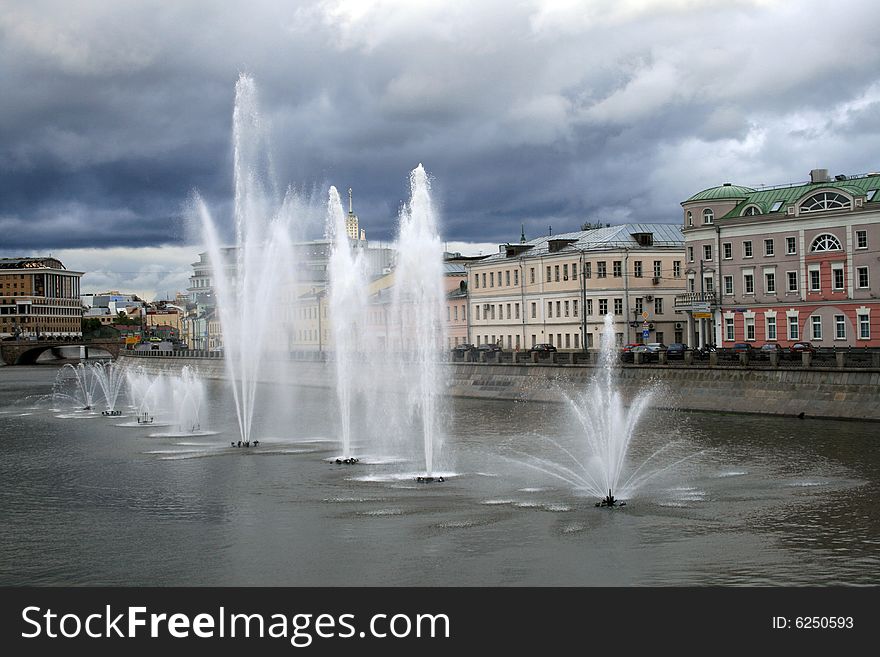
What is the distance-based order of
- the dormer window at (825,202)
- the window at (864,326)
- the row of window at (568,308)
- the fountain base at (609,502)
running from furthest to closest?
the row of window at (568,308) → the dormer window at (825,202) → the window at (864,326) → the fountain base at (609,502)

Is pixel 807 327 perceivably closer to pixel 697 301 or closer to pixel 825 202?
pixel 825 202

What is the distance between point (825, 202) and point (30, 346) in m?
144

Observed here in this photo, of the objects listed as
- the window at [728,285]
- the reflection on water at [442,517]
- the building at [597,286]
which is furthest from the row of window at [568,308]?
the reflection on water at [442,517]

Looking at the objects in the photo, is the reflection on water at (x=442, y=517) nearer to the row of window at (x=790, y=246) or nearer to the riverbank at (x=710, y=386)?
the riverbank at (x=710, y=386)

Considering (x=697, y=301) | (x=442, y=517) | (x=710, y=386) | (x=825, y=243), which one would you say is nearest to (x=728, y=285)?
(x=697, y=301)

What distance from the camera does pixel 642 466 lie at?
3466 cm

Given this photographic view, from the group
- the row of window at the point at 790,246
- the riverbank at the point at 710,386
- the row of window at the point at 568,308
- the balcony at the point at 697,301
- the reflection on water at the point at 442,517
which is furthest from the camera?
the row of window at the point at 568,308

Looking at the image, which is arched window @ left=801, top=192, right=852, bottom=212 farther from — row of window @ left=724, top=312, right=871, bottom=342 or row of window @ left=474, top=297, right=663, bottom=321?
row of window @ left=474, top=297, right=663, bottom=321

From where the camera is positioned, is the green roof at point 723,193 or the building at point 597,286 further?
the building at point 597,286

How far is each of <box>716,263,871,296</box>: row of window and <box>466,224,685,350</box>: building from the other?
12.7 meters

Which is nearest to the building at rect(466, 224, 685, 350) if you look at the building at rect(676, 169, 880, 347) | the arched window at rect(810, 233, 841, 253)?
the building at rect(676, 169, 880, 347)

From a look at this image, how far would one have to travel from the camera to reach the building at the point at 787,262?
61.7 m

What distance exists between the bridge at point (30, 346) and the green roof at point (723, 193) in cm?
12174
